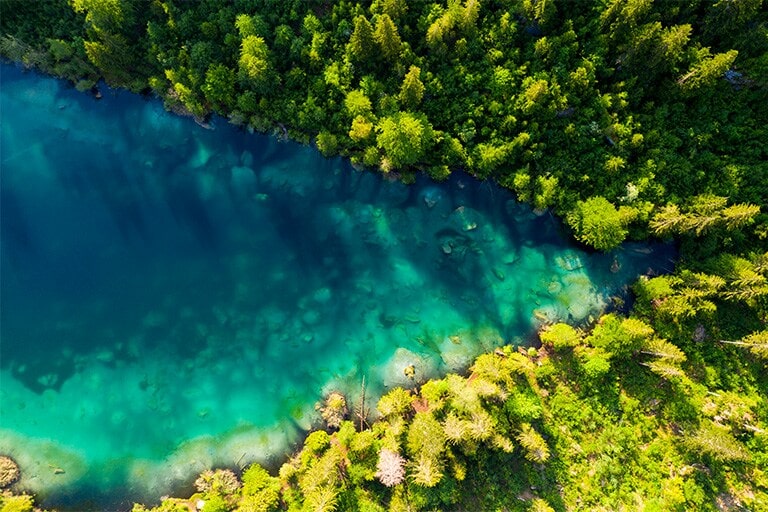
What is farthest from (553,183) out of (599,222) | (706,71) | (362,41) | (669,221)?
(362,41)

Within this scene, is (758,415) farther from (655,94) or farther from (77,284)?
(77,284)

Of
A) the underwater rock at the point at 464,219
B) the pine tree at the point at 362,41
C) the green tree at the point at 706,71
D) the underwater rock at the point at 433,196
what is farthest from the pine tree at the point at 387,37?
the green tree at the point at 706,71

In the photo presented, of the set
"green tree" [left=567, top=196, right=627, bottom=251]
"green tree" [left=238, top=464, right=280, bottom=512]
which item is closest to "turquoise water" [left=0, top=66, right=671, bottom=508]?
"green tree" [left=238, top=464, right=280, bottom=512]

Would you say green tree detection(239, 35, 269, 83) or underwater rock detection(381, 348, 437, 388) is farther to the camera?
underwater rock detection(381, 348, 437, 388)

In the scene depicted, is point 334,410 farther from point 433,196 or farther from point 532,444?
point 433,196

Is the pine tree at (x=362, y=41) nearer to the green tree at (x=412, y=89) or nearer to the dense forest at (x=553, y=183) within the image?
the dense forest at (x=553, y=183)

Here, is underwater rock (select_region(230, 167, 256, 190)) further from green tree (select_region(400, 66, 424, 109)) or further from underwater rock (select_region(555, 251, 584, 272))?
underwater rock (select_region(555, 251, 584, 272))

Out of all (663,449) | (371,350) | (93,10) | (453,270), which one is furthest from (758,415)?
(93,10)

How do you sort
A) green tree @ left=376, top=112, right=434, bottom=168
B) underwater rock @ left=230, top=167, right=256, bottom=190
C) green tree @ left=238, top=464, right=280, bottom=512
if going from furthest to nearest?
1. underwater rock @ left=230, top=167, right=256, bottom=190
2. green tree @ left=238, top=464, right=280, bottom=512
3. green tree @ left=376, top=112, right=434, bottom=168
